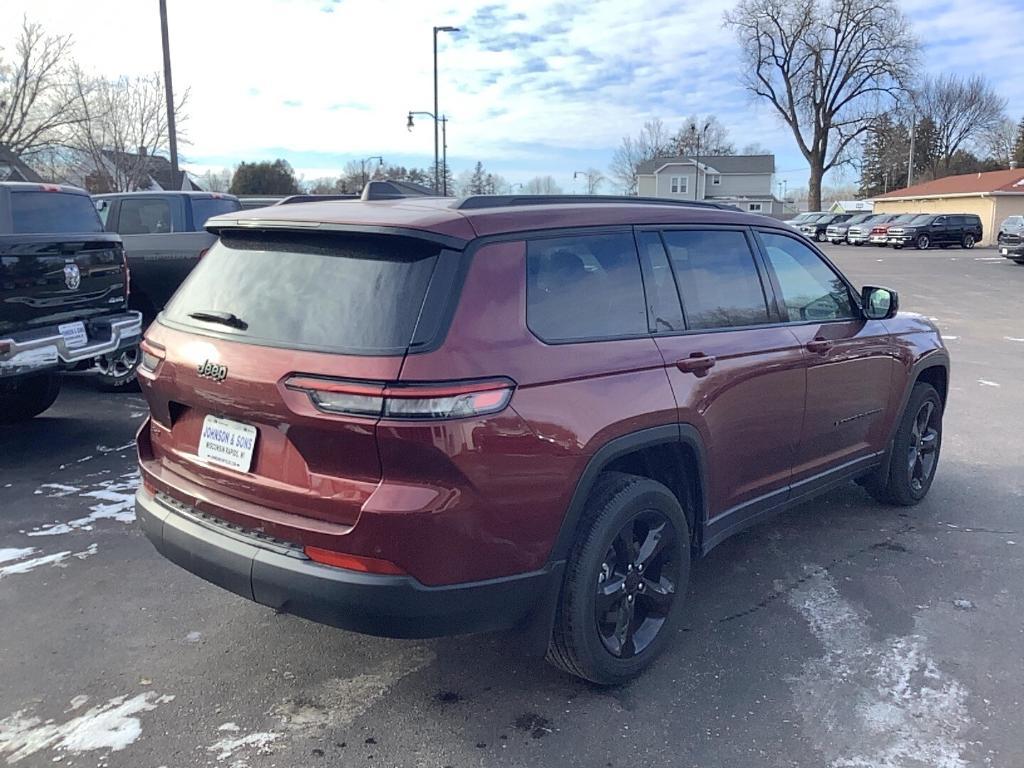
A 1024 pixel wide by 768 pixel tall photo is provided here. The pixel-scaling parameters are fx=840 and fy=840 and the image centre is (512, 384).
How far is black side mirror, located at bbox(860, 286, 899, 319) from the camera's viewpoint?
15.4 feet

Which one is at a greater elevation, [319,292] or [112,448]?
[319,292]

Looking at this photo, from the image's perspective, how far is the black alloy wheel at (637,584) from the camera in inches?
125

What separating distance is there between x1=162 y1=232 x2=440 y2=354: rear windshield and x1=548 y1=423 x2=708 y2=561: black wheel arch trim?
2.65ft

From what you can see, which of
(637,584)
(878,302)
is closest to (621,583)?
(637,584)

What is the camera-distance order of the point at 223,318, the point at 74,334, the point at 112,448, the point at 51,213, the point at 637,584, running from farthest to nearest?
the point at 51,213 → the point at 112,448 → the point at 74,334 → the point at 637,584 → the point at 223,318

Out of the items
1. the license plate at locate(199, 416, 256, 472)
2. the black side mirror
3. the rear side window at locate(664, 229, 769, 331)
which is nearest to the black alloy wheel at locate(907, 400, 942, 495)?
the black side mirror

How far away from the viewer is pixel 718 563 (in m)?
4.44

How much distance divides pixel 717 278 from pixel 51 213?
543 centimetres

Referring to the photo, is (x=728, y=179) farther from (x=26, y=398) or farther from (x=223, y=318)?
(x=223, y=318)

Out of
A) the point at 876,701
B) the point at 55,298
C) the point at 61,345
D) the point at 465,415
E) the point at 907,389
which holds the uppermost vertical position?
the point at 55,298

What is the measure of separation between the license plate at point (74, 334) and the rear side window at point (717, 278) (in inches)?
188

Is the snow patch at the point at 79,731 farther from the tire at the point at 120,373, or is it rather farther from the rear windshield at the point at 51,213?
Result: the tire at the point at 120,373

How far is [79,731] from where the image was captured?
9.56 feet

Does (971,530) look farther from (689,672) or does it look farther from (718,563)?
(689,672)
